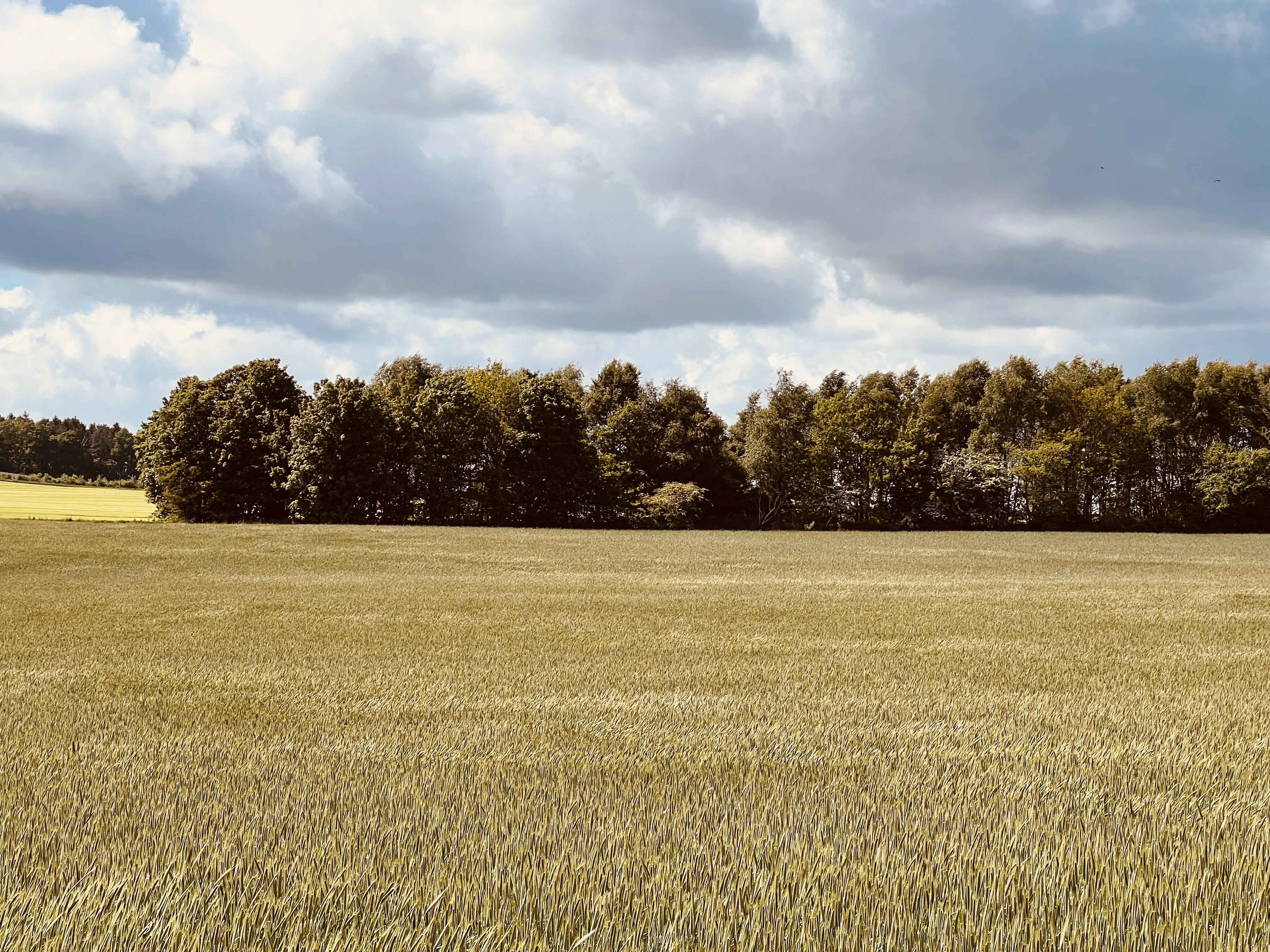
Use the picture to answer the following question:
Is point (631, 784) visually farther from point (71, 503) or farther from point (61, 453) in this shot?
point (61, 453)

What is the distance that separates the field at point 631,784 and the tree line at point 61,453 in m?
112

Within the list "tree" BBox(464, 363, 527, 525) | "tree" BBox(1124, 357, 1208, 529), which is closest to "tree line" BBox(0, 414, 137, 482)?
"tree" BBox(464, 363, 527, 525)

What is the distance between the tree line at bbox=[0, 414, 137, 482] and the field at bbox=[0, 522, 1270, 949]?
4418 inches

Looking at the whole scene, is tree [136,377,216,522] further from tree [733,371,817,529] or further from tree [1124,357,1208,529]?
tree [1124,357,1208,529]

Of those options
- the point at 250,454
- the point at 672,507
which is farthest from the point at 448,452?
the point at 672,507

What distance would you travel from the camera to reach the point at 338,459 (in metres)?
55.0

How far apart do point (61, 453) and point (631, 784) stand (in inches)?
5080

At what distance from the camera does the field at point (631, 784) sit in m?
3.88

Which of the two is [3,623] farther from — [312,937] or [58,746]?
[312,937]

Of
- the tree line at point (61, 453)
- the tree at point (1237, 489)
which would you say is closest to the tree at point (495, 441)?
the tree at point (1237, 489)

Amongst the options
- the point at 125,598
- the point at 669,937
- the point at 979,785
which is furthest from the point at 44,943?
the point at 125,598

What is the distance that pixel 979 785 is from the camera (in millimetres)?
5848

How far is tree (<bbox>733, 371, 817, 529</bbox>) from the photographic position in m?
66.9

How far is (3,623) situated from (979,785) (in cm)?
1583
